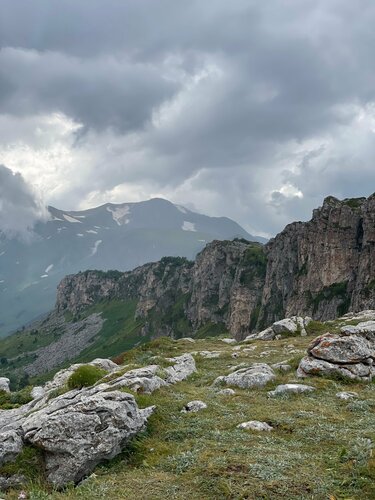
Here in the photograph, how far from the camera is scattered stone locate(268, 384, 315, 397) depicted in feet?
85.6

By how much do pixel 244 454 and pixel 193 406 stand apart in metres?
7.01

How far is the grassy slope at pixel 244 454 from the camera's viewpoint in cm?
1345

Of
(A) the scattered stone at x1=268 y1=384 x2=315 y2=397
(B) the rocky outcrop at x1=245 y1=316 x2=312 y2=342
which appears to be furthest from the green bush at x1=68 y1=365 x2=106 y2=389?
(B) the rocky outcrop at x1=245 y1=316 x2=312 y2=342

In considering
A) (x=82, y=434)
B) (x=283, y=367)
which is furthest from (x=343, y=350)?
(x=82, y=434)

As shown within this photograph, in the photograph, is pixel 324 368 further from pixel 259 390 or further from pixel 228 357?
pixel 228 357

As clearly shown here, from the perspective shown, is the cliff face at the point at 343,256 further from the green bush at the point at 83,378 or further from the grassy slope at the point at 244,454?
the grassy slope at the point at 244,454

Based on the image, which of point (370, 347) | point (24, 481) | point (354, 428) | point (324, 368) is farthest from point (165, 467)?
point (370, 347)

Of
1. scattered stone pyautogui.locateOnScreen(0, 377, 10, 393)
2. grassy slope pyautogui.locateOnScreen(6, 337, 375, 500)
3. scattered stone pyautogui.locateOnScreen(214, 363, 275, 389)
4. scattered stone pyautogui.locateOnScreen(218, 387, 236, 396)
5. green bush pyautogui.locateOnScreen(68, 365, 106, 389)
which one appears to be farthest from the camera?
scattered stone pyautogui.locateOnScreen(0, 377, 10, 393)

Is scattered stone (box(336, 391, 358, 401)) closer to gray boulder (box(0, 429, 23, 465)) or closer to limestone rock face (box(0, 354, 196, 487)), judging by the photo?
limestone rock face (box(0, 354, 196, 487))

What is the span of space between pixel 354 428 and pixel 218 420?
21.0 ft

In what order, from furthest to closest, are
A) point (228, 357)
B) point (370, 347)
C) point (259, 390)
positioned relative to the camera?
point (228, 357) → point (370, 347) → point (259, 390)

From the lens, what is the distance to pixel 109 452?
17.7 meters

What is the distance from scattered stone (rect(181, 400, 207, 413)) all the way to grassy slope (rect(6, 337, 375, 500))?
0.43 meters

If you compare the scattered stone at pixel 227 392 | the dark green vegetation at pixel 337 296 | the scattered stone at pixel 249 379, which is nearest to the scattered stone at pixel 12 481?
the scattered stone at pixel 227 392
